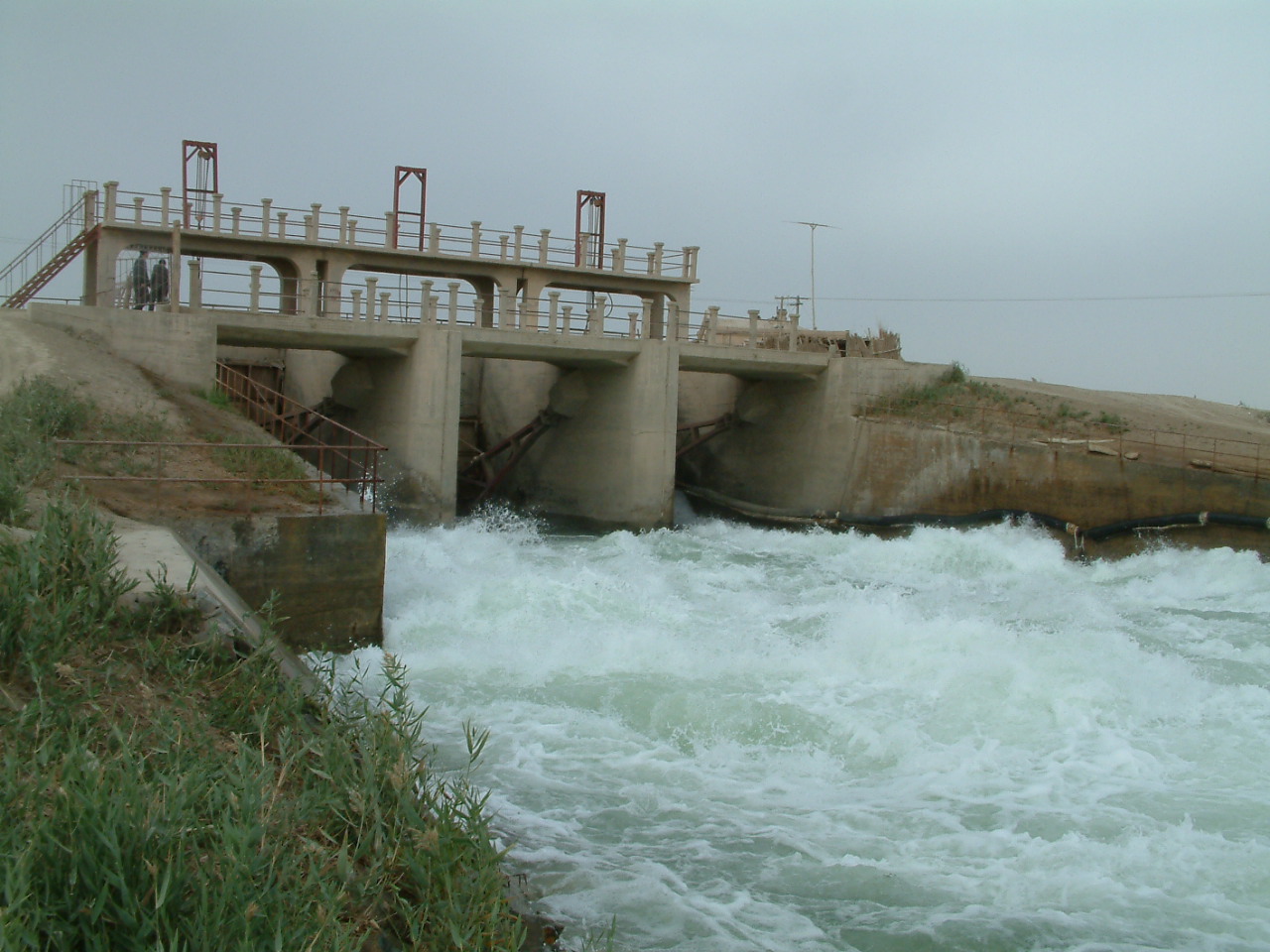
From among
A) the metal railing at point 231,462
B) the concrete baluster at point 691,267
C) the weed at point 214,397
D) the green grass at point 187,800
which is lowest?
the green grass at point 187,800

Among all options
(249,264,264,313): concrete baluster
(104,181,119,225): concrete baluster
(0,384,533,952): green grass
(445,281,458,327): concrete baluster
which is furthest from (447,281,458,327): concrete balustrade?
(0,384,533,952): green grass

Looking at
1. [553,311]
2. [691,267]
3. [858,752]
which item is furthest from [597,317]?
[858,752]

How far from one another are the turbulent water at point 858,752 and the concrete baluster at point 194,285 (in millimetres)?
7116

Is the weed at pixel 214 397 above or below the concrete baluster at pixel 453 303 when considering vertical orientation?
below

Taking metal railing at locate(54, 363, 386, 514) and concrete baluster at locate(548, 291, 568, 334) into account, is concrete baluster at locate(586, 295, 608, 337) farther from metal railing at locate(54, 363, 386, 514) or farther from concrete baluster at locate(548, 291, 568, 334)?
metal railing at locate(54, 363, 386, 514)

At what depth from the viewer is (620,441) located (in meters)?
23.9

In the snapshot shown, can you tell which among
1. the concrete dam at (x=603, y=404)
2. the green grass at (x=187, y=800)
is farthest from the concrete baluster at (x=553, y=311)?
the green grass at (x=187, y=800)

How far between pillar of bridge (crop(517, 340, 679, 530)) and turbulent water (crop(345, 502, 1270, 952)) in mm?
6262

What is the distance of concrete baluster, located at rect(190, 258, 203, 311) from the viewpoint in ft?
66.6

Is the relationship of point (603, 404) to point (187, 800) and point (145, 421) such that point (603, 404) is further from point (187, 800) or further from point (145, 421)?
point (187, 800)

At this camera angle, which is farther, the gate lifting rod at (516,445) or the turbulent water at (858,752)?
the gate lifting rod at (516,445)

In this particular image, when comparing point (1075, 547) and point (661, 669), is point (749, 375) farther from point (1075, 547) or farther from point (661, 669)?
point (661, 669)

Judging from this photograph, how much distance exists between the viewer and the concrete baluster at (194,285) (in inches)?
800

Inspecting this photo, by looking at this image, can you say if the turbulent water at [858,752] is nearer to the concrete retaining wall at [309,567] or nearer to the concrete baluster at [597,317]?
the concrete retaining wall at [309,567]
